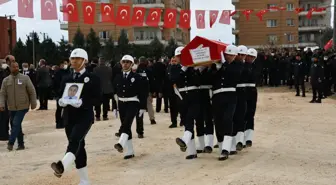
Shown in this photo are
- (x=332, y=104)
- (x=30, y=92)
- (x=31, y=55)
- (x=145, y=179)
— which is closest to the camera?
(x=145, y=179)

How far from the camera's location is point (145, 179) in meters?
8.55

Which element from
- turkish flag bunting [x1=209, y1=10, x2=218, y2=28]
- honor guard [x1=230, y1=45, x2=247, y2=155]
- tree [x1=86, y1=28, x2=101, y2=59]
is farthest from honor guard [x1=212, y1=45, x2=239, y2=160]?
tree [x1=86, y1=28, x2=101, y2=59]

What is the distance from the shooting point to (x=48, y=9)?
17969mm

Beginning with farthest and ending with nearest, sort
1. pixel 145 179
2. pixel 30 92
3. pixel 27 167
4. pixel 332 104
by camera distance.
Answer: pixel 332 104
pixel 30 92
pixel 27 167
pixel 145 179

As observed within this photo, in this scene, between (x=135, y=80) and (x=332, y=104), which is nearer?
(x=135, y=80)

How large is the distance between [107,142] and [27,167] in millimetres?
3219

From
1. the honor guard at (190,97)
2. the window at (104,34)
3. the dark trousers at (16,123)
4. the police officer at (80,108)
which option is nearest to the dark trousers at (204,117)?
the honor guard at (190,97)

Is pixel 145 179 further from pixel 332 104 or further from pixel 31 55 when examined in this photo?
pixel 31 55

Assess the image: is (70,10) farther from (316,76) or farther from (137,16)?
(316,76)

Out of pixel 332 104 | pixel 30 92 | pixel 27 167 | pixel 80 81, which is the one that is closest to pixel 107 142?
pixel 30 92

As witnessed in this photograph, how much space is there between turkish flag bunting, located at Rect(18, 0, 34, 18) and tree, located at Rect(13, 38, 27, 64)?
134ft

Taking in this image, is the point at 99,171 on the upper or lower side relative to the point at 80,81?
lower

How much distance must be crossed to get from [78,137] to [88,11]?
43.2ft

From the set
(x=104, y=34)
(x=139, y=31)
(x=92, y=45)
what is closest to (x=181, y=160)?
(x=92, y=45)
